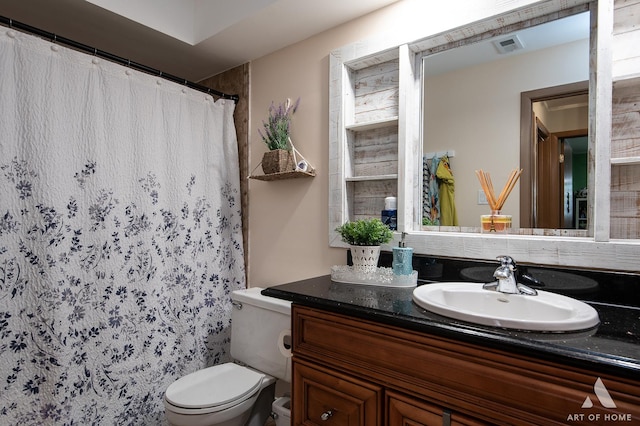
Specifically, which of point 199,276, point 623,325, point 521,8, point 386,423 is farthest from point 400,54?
point 199,276

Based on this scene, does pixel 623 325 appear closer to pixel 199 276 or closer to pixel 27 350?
pixel 199 276

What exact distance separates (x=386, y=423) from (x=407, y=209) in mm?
876

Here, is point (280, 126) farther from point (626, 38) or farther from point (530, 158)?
point (626, 38)

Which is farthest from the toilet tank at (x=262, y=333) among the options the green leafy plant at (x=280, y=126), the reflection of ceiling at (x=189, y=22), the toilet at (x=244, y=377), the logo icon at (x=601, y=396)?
the reflection of ceiling at (x=189, y=22)

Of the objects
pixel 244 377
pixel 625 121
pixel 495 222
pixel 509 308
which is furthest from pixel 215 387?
pixel 625 121

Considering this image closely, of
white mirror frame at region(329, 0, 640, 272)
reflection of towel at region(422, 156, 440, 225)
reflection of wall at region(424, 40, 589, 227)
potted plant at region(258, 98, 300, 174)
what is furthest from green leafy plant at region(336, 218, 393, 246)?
potted plant at region(258, 98, 300, 174)

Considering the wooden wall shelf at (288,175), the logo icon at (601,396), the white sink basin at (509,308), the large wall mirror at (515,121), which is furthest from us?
the wooden wall shelf at (288,175)

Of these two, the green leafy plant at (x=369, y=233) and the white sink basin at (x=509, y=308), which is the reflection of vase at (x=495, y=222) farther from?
the green leafy plant at (x=369, y=233)

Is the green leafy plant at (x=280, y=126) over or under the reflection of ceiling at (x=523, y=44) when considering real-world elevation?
under

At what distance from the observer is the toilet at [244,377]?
1405mm

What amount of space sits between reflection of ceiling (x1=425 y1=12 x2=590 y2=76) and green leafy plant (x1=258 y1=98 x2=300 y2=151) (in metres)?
0.77

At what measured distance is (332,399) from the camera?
109cm

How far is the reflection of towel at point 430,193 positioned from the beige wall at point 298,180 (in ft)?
1.53

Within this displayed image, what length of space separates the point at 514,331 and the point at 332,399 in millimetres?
587
